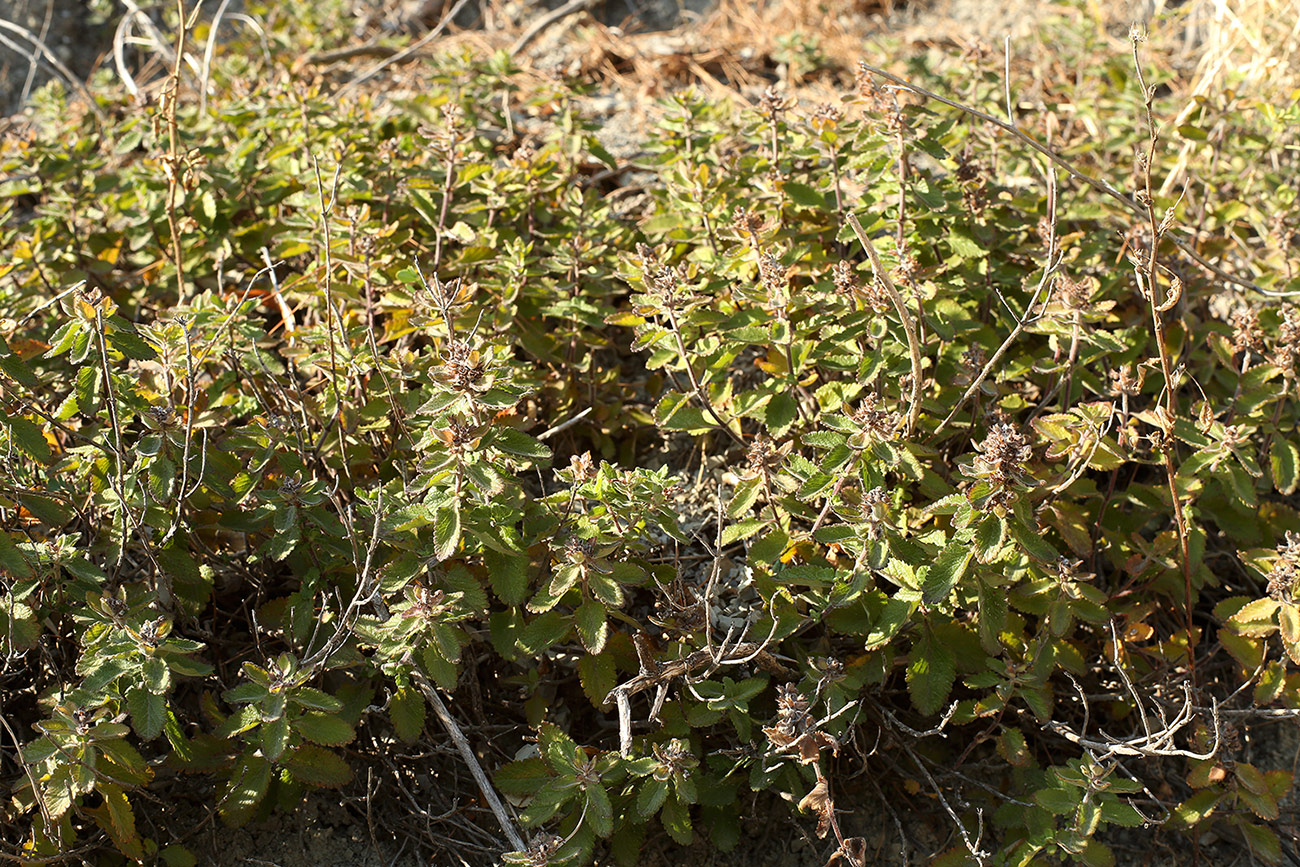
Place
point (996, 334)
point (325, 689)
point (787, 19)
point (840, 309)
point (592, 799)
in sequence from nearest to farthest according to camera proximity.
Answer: point (592, 799) → point (325, 689) → point (840, 309) → point (996, 334) → point (787, 19)

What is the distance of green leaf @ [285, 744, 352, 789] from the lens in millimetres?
2286

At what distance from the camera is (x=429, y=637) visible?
225 centimetres

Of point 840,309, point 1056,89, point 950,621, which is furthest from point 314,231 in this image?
point 1056,89

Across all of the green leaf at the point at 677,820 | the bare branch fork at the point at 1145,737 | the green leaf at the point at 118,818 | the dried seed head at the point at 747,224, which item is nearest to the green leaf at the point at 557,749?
the green leaf at the point at 677,820

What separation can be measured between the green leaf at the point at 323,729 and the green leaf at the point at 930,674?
1.27 metres

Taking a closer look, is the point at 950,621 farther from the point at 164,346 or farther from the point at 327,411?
the point at 164,346

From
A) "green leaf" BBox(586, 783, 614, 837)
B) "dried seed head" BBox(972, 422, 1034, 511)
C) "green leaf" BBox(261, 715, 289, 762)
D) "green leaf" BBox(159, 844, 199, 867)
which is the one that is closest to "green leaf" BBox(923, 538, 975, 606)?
"dried seed head" BBox(972, 422, 1034, 511)

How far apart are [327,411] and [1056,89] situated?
3.18m

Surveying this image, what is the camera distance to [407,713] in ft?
7.63

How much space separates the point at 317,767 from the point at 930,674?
55.5 inches

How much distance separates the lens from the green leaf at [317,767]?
2.29 m

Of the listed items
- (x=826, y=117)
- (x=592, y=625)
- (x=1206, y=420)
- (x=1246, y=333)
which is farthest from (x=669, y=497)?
(x=1246, y=333)

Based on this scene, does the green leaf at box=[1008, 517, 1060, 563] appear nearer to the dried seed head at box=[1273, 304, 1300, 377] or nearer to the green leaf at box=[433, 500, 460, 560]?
the dried seed head at box=[1273, 304, 1300, 377]

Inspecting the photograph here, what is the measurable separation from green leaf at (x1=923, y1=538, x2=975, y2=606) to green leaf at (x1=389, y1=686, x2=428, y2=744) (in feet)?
3.76
